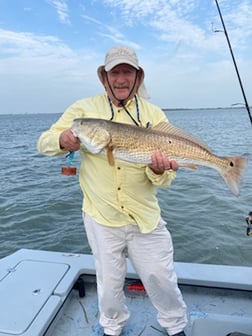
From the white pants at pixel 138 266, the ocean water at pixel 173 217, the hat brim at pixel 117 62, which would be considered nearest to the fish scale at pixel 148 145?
the hat brim at pixel 117 62

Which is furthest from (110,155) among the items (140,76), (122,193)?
(140,76)

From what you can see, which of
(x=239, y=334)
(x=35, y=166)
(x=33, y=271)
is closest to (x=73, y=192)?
(x=35, y=166)

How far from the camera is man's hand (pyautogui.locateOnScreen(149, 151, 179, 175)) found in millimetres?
2594

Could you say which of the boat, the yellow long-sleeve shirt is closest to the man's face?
the yellow long-sleeve shirt

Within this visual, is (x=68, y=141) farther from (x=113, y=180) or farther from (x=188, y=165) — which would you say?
(x=188, y=165)

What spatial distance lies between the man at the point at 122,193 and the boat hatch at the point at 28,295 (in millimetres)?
604

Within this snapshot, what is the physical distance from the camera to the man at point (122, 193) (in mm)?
2695

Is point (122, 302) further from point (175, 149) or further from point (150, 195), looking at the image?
point (175, 149)

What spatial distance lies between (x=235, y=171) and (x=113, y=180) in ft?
3.22

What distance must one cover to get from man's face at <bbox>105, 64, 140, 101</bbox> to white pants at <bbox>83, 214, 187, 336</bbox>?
1.05 m

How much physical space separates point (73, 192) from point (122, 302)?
793 cm

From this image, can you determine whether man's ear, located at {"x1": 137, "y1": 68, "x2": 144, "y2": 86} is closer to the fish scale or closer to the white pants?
the fish scale

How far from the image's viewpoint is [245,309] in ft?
10.8

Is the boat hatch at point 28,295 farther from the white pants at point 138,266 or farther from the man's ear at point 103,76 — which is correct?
the man's ear at point 103,76
